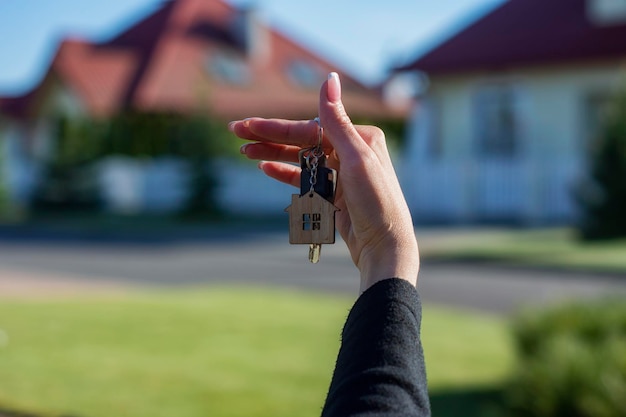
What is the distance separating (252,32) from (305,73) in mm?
2437

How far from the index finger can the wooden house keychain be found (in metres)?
0.02

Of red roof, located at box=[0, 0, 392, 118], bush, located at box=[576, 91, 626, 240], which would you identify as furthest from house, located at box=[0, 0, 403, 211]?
bush, located at box=[576, 91, 626, 240]

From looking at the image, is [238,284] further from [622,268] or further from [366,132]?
[366,132]

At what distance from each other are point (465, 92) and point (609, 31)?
3.62 m

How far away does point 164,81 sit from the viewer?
105 ft

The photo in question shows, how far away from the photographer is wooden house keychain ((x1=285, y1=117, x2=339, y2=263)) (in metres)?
1.68

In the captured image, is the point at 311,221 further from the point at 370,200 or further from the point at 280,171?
the point at 280,171

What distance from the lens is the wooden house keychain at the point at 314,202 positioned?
168cm

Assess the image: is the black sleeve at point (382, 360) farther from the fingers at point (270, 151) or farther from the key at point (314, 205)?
the fingers at point (270, 151)

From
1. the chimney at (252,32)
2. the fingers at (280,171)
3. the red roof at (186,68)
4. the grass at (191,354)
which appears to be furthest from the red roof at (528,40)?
the fingers at (280,171)

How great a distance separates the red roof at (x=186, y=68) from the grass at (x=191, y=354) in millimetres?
20795

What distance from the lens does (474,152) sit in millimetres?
23844

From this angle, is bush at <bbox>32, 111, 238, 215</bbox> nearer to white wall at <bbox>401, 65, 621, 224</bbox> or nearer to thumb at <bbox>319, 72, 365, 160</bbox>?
white wall at <bbox>401, 65, 621, 224</bbox>

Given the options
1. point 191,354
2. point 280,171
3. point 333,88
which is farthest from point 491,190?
point 333,88
